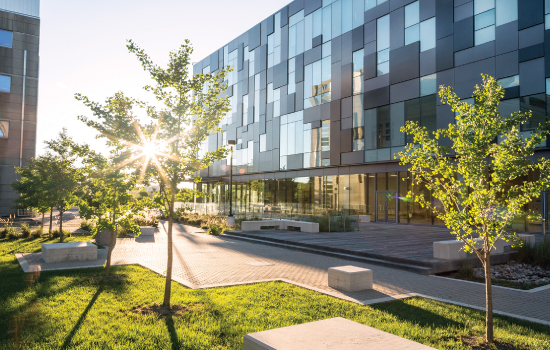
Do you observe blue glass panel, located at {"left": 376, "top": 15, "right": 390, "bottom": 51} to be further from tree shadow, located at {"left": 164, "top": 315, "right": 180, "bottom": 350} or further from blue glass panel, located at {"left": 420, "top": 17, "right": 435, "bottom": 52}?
tree shadow, located at {"left": 164, "top": 315, "right": 180, "bottom": 350}

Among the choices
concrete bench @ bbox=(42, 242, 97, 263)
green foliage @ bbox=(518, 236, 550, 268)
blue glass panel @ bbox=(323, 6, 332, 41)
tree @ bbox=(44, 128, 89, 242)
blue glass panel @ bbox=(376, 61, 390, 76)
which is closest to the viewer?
concrete bench @ bbox=(42, 242, 97, 263)

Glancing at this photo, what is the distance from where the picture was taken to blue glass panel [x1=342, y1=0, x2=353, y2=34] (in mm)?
32188

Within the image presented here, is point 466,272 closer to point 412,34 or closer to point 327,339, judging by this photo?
point 327,339

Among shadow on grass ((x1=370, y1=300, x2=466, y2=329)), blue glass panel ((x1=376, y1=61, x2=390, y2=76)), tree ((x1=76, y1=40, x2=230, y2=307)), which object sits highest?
blue glass panel ((x1=376, y1=61, x2=390, y2=76))

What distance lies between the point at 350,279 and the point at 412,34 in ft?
77.8

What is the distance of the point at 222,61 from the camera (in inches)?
2052

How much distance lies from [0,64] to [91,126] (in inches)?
1478

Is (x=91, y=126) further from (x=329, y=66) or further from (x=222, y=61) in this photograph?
(x=222, y=61)

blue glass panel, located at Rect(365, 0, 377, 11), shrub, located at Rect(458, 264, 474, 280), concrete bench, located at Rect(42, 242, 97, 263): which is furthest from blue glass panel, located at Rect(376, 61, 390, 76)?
concrete bench, located at Rect(42, 242, 97, 263)

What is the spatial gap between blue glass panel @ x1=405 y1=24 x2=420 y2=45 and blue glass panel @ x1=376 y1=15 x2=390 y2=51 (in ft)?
5.22

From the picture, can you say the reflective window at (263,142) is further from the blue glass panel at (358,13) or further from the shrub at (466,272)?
the shrub at (466,272)

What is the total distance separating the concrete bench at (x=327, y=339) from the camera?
13.1 feet

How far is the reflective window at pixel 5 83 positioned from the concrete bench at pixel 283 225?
95.4 ft

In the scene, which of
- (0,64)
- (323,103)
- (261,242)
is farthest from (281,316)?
(0,64)
